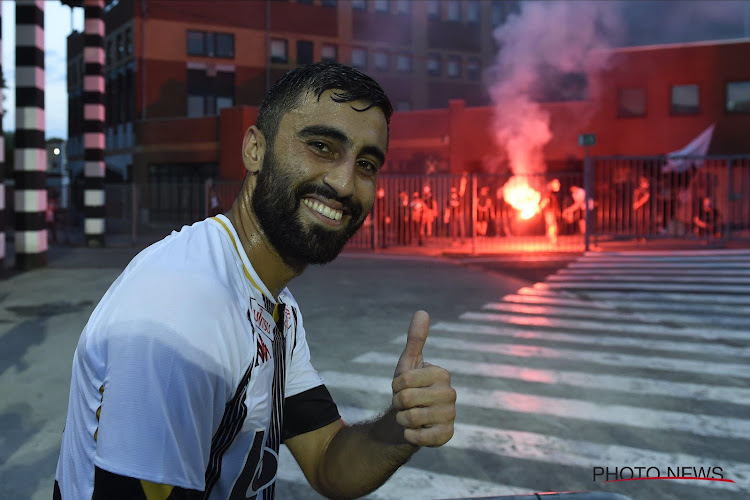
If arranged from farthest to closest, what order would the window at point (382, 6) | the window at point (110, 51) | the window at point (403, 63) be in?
the window at point (403, 63) < the window at point (382, 6) < the window at point (110, 51)

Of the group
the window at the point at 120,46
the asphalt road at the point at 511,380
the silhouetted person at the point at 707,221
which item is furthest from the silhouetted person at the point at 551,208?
the window at the point at 120,46

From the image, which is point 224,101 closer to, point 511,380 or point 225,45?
point 225,45

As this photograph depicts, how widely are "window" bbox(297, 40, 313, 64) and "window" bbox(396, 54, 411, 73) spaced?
622 cm

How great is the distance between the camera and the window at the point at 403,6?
4491 cm

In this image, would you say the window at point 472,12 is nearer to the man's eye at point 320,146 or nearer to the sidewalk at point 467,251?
the sidewalk at point 467,251

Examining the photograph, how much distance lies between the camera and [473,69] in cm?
4747

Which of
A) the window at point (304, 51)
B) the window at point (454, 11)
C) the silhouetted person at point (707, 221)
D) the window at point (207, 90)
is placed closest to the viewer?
the silhouetted person at point (707, 221)

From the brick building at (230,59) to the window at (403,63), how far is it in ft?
0.22

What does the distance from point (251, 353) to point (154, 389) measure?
1.06 ft

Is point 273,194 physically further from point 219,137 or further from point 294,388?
point 219,137

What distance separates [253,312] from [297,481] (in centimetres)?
242

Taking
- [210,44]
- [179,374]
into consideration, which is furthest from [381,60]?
[179,374]

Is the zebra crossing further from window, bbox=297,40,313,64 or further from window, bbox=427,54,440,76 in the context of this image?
window, bbox=427,54,440,76

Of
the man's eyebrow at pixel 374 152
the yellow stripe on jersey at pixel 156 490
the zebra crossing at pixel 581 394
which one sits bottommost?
the zebra crossing at pixel 581 394
